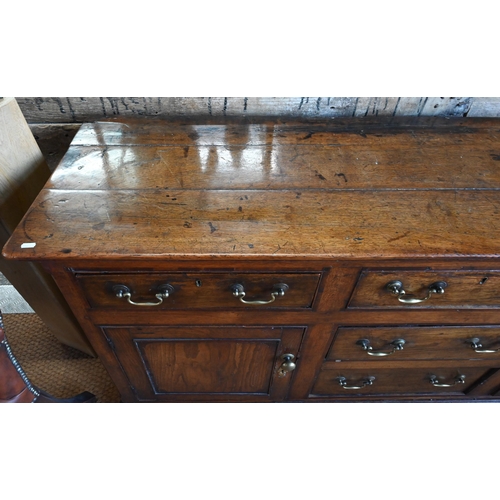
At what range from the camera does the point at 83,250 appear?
636 mm

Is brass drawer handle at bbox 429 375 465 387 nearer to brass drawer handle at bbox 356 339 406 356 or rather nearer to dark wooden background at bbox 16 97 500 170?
brass drawer handle at bbox 356 339 406 356

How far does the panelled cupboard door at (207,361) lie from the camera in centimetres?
87

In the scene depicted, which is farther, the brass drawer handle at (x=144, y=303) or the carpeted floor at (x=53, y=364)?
the carpeted floor at (x=53, y=364)

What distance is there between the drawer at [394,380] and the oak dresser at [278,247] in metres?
0.01

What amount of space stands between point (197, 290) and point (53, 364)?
3.39 feet

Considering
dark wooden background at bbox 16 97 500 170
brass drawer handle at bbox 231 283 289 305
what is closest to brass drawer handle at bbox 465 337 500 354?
brass drawer handle at bbox 231 283 289 305

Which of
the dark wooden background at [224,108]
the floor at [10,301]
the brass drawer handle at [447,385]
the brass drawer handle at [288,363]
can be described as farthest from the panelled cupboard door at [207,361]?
the floor at [10,301]

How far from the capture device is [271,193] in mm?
767

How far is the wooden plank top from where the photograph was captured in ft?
2.13

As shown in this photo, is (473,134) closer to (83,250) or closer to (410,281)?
(410,281)

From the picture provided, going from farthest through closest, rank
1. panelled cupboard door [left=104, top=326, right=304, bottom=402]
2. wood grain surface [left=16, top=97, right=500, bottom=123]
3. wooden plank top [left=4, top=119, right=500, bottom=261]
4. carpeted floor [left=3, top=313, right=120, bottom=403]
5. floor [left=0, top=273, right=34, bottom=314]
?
floor [left=0, top=273, right=34, bottom=314] → carpeted floor [left=3, top=313, right=120, bottom=403] → wood grain surface [left=16, top=97, right=500, bottom=123] → panelled cupboard door [left=104, top=326, right=304, bottom=402] → wooden plank top [left=4, top=119, right=500, bottom=261]

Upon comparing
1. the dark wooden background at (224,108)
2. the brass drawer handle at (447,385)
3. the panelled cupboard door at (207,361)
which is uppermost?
the dark wooden background at (224,108)

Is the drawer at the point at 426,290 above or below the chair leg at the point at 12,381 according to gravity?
above

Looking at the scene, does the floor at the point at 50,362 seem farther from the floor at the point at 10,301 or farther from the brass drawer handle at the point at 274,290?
the brass drawer handle at the point at 274,290
